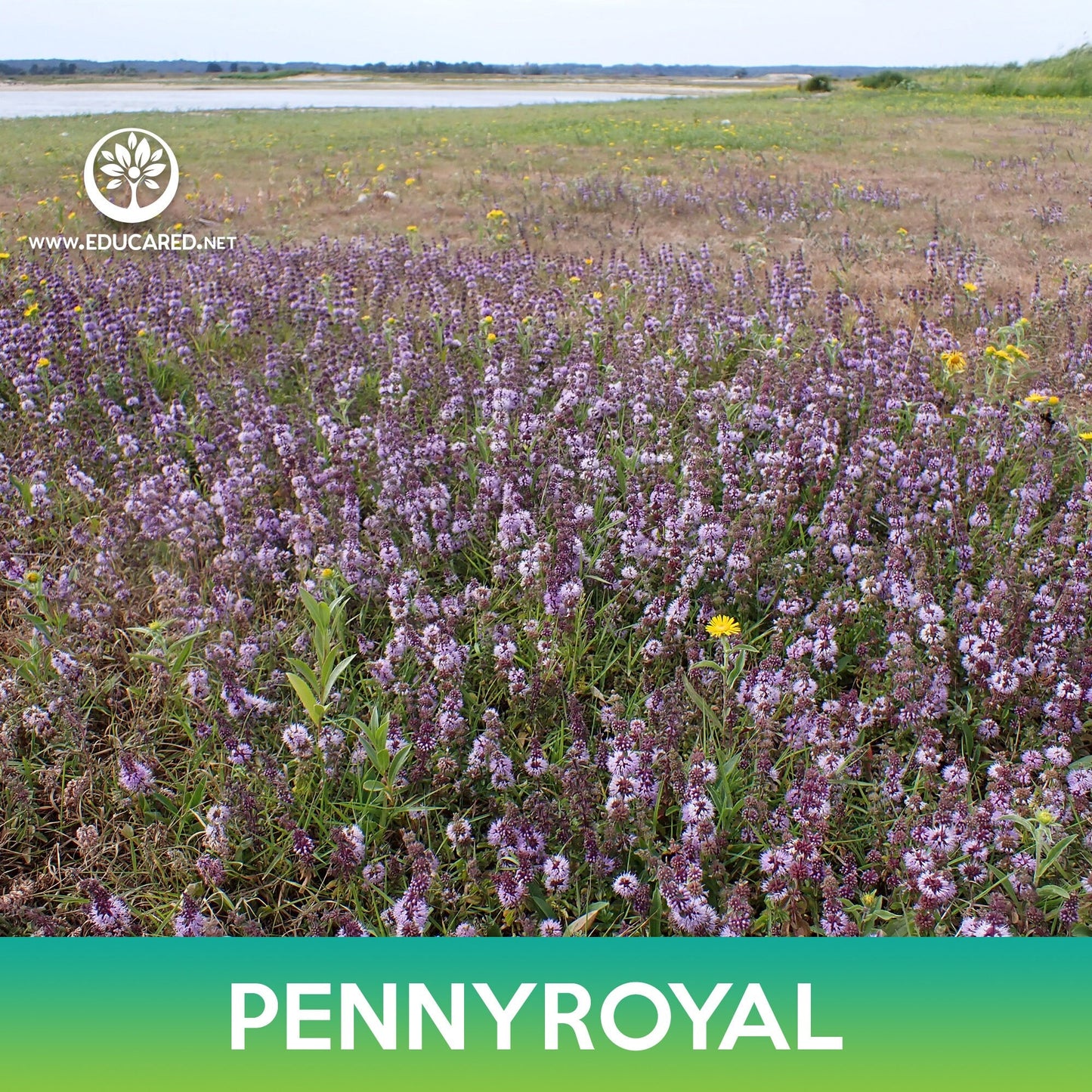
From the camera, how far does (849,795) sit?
3.20 metres

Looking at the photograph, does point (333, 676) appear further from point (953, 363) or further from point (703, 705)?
point (953, 363)

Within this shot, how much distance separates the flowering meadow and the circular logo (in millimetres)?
6335

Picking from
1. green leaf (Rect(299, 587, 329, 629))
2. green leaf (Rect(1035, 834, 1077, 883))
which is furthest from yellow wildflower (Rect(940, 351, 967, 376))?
green leaf (Rect(299, 587, 329, 629))

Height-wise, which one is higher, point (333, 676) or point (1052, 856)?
point (333, 676)

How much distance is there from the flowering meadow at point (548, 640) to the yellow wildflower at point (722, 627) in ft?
0.12

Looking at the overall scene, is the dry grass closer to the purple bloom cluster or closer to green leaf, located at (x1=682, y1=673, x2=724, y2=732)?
the purple bloom cluster

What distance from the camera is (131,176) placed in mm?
11883

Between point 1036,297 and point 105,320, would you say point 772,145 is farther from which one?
point 105,320

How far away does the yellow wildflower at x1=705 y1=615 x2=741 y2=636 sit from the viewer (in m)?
3.41

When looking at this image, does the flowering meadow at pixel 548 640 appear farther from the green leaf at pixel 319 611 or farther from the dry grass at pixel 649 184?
the dry grass at pixel 649 184

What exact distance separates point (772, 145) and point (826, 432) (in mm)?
15792

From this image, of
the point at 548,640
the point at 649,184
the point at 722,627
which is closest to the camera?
the point at 722,627

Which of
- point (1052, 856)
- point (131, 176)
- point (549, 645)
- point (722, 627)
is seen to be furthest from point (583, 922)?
point (131, 176)

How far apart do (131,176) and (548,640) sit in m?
11.3
